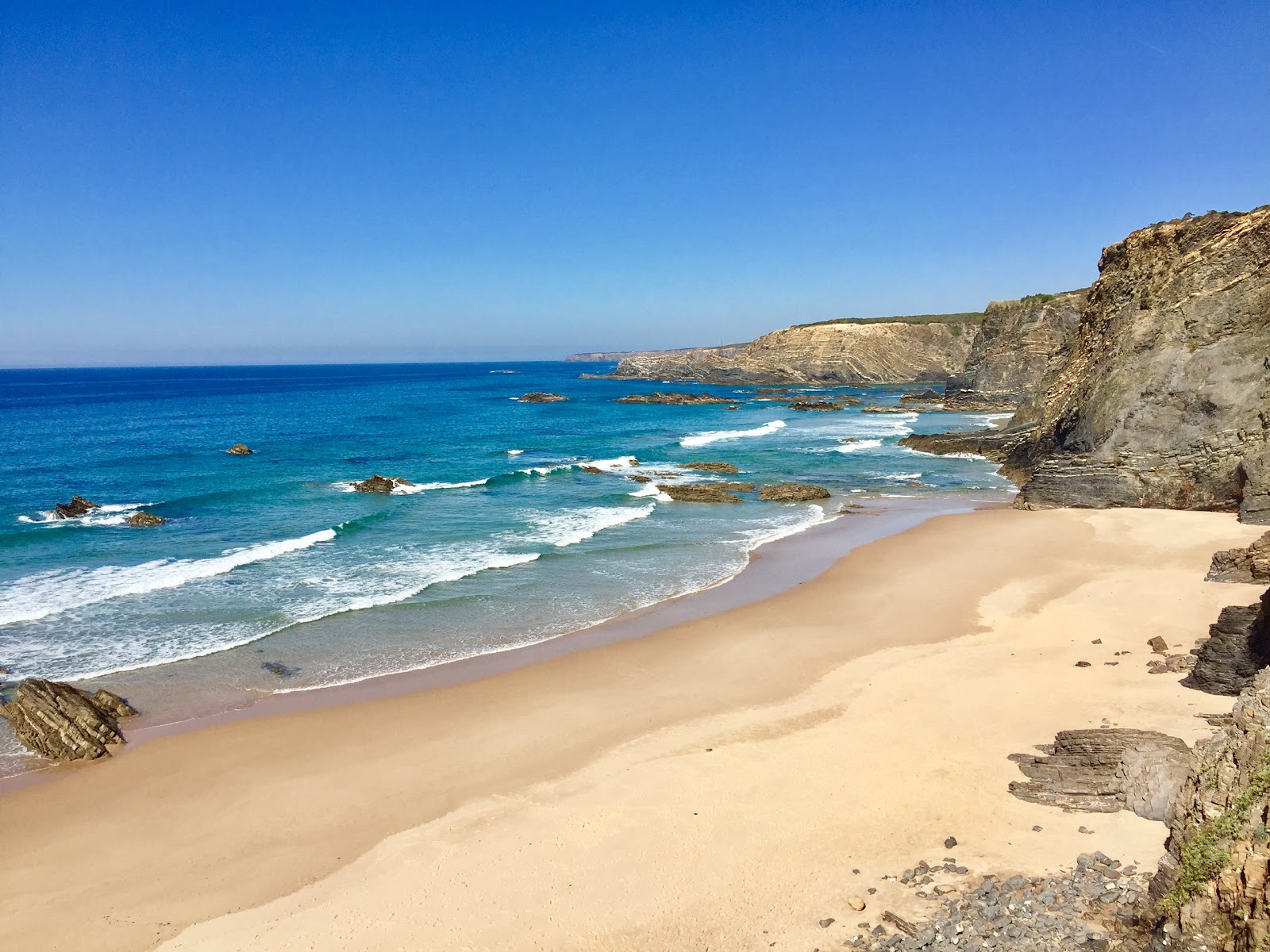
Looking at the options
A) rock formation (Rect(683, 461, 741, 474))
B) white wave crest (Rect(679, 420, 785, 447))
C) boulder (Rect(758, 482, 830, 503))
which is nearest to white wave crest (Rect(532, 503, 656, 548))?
boulder (Rect(758, 482, 830, 503))

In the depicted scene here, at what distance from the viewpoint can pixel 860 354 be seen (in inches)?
4252

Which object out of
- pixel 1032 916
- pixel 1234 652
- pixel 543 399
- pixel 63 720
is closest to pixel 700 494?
pixel 1234 652

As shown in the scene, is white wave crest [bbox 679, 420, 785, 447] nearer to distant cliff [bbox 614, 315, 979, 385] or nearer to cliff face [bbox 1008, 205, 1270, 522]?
cliff face [bbox 1008, 205, 1270, 522]

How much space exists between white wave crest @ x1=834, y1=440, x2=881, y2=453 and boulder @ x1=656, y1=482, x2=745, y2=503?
51.9 ft

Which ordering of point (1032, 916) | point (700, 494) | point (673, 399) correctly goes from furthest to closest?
point (673, 399) → point (700, 494) → point (1032, 916)

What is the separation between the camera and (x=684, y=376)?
427 feet

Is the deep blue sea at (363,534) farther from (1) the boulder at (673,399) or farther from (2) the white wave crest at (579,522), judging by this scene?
(1) the boulder at (673,399)

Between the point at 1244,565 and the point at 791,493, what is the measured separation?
16.9 metres

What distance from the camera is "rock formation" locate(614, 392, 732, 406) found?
90688 mm

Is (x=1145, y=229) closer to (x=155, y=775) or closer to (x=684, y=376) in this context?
(x=155, y=775)

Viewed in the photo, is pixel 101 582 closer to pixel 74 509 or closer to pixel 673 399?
pixel 74 509

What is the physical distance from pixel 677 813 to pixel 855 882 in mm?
2348

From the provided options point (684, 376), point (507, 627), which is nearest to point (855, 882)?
point (507, 627)

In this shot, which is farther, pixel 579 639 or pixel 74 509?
pixel 74 509
